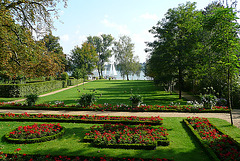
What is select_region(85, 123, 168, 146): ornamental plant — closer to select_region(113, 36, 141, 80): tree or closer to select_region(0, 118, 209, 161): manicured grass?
select_region(0, 118, 209, 161): manicured grass

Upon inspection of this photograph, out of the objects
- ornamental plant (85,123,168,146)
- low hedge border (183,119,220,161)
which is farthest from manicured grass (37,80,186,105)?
low hedge border (183,119,220,161)

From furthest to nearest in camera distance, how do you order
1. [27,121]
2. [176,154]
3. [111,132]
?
[27,121] < [111,132] < [176,154]

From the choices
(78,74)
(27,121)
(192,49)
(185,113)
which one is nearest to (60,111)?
(27,121)

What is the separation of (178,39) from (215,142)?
475 inches

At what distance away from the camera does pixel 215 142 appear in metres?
6.65

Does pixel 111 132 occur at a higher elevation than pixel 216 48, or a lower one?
lower

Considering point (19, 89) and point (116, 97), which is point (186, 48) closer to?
point (116, 97)

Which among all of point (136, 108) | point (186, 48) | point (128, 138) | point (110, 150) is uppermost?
point (186, 48)

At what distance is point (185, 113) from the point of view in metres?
12.1

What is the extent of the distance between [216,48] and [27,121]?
10.9m

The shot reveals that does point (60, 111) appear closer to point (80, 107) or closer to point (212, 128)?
point (80, 107)

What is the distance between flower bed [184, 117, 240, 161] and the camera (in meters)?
5.64

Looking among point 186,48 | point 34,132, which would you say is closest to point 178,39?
point 186,48

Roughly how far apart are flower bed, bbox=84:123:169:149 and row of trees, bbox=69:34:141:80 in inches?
1635
